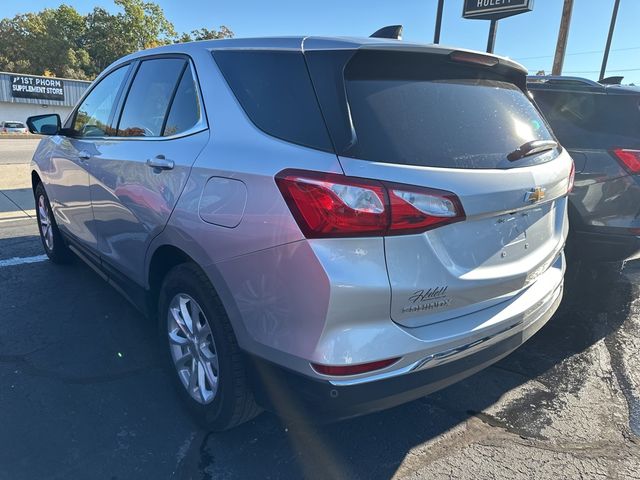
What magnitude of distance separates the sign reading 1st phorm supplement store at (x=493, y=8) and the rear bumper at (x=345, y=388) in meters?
9.78

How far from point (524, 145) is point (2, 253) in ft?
17.3

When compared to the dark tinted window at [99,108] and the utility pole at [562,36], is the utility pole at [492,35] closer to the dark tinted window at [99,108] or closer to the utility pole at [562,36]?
the utility pole at [562,36]

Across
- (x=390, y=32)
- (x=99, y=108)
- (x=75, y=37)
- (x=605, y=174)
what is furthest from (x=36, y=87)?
(x=605, y=174)

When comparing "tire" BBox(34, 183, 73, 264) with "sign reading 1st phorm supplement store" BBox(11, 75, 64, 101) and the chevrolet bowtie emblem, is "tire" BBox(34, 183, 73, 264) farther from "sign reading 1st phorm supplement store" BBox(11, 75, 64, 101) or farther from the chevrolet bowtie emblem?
"sign reading 1st phorm supplement store" BBox(11, 75, 64, 101)

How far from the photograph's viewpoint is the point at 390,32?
8.71ft

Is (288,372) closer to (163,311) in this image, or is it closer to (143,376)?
(163,311)

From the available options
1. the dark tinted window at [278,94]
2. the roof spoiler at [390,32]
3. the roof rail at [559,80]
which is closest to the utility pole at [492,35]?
the roof rail at [559,80]

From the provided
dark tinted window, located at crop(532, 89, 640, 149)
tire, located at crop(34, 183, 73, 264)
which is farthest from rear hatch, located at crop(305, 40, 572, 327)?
tire, located at crop(34, 183, 73, 264)

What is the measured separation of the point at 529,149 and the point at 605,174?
67.4 inches

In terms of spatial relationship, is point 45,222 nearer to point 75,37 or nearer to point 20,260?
point 20,260

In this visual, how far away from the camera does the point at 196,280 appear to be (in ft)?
7.29

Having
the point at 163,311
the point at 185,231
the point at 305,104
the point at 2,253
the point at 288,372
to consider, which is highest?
the point at 305,104

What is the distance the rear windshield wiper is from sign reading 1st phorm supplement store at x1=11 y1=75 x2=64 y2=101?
5818 centimetres

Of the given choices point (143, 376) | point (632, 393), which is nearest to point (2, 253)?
point (143, 376)
